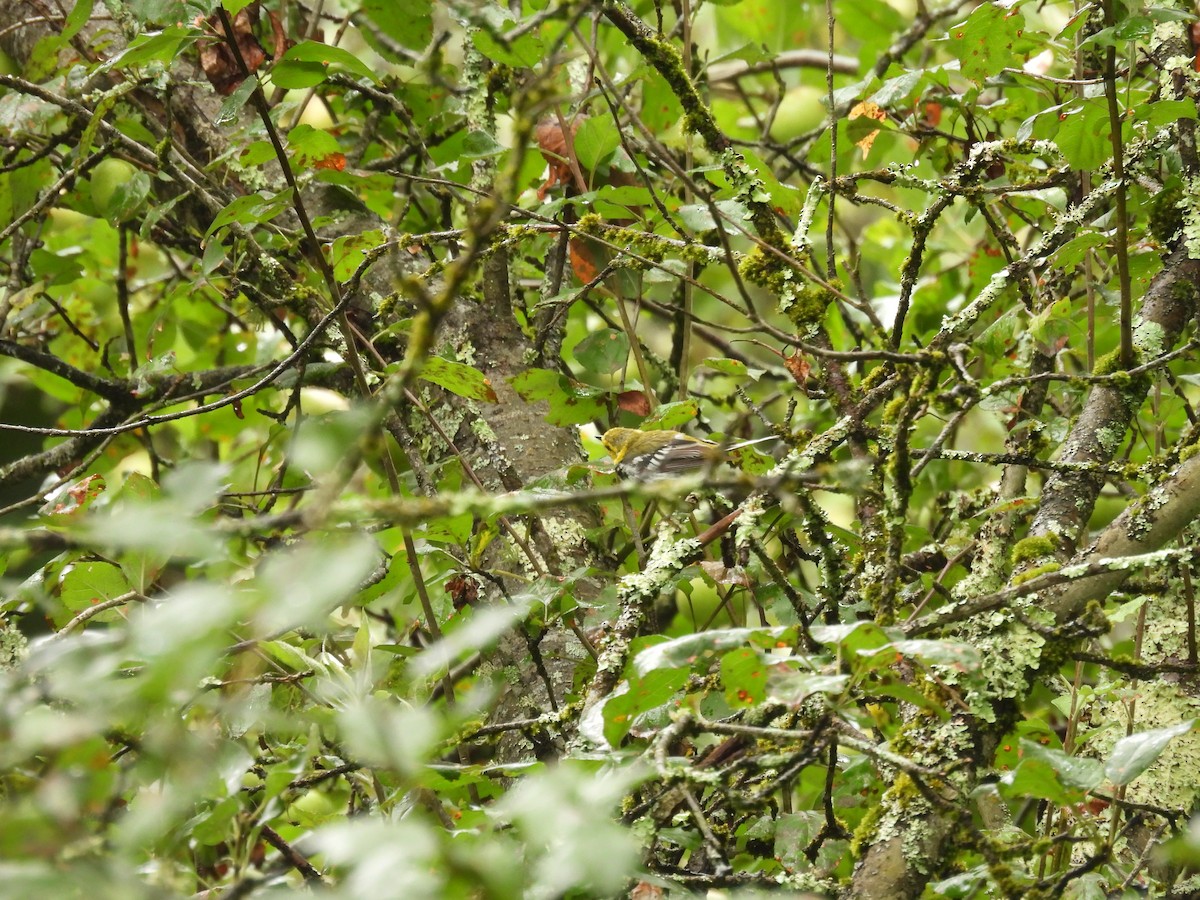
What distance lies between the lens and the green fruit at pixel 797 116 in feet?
11.0

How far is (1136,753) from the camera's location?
114 cm

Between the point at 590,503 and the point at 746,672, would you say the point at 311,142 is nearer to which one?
the point at 590,503

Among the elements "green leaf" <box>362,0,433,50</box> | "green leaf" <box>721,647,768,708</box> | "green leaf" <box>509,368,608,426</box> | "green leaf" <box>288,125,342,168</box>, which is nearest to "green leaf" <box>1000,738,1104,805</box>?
"green leaf" <box>721,647,768,708</box>

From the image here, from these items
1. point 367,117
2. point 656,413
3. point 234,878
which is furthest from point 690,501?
point 367,117

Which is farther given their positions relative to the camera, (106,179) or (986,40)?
(106,179)

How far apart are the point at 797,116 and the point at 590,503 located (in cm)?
198

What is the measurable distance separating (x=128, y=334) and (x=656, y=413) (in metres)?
1.67

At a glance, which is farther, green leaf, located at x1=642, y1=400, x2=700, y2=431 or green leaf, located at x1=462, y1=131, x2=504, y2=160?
green leaf, located at x1=462, y1=131, x2=504, y2=160

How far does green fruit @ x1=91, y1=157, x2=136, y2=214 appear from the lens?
2211mm

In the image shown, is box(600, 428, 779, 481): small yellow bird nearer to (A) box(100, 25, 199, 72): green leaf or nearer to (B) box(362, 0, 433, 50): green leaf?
(B) box(362, 0, 433, 50): green leaf

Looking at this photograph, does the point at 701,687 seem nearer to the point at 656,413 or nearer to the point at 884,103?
the point at 656,413

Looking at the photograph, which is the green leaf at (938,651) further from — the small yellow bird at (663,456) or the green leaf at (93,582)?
the small yellow bird at (663,456)

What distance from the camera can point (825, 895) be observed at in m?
1.31

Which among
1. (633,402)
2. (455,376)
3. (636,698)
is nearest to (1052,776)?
(636,698)
